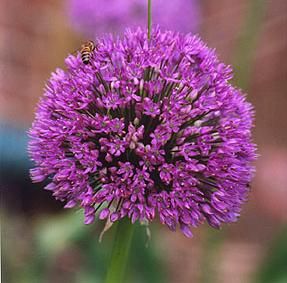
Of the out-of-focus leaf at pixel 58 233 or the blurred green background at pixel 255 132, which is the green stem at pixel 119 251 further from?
the blurred green background at pixel 255 132

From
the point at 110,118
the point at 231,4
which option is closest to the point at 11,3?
the point at 231,4

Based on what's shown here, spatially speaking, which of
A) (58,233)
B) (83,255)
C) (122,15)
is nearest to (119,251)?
(58,233)

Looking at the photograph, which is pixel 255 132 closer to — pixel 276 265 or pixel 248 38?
pixel 276 265

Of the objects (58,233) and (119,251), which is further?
(58,233)

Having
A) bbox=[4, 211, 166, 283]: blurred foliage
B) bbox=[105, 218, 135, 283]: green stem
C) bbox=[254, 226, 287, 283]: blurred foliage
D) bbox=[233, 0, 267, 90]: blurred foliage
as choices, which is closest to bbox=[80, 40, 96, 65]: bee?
bbox=[105, 218, 135, 283]: green stem

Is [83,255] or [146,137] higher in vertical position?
[146,137]

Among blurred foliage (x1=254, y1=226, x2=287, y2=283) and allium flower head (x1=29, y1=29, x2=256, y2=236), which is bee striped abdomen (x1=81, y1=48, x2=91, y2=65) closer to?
allium flower head (x1=29, y1=29, x2=256, y2=236)
